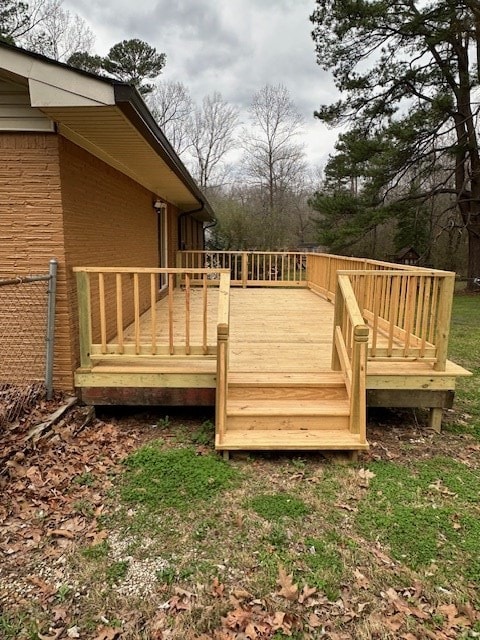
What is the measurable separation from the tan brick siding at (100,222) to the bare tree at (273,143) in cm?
2075

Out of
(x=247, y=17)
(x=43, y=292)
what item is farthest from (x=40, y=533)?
(x=247, y=17)

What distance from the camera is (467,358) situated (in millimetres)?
6738

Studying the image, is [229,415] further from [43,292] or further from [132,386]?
[43,292]

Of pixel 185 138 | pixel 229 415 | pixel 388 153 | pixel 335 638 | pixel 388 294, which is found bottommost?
pixel 335 638

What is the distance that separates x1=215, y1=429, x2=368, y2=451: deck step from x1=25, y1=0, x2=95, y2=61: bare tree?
18366mm

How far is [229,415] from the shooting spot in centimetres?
352

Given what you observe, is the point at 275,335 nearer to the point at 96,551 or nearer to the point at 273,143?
the point at 96,551

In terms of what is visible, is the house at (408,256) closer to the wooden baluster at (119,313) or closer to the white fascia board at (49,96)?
the wooden baluster at (119,313)

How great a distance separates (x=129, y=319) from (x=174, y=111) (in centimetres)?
2326

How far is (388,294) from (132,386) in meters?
2.78

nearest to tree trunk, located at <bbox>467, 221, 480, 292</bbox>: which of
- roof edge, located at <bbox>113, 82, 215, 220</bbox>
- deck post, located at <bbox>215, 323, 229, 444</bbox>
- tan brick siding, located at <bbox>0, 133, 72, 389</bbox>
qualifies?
roof edge, located at <bbox>113, 82, 215, 220</bbox>

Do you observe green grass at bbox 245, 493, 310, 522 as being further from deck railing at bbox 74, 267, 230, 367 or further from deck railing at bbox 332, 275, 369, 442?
deck railing at bbox 74, 267, 230, 367

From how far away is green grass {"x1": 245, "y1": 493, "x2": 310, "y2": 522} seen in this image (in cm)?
273

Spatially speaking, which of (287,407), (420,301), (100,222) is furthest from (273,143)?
(287,407)
